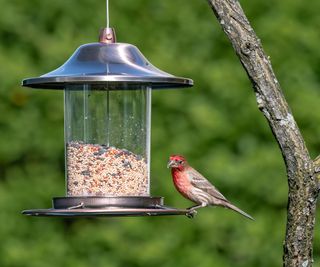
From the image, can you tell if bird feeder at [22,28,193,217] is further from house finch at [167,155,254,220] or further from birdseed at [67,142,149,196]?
house finch at [167,155,254,220]

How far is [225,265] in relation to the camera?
9148 mm

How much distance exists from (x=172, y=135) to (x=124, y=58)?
339 cm

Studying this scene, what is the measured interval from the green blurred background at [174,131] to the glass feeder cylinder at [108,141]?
2790 millimetres

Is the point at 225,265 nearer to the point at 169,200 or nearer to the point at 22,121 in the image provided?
the point at 169,200

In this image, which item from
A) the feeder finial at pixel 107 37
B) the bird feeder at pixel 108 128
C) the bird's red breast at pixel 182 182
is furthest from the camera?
A: the bird's red breast at pixel 182 182

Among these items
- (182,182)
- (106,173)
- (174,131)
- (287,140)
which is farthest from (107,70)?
(174,131)

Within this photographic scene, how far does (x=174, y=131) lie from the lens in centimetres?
938

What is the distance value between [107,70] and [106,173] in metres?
0.76

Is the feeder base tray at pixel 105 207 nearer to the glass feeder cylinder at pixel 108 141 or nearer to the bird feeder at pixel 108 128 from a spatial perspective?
the bird feeder at pixel 108 128

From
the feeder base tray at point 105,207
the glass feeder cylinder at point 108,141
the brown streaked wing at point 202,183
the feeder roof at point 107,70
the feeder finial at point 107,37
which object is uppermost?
the feeder finial at point 107,37

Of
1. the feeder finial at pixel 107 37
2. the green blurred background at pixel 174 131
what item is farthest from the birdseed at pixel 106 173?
the green blurred background at pixel 174 131

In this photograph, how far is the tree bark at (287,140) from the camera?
201 inches

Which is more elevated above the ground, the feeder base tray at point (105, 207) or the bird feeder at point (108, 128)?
the bird feeder at point (108, 128)

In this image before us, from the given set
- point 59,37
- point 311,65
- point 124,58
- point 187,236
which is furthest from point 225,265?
point 124,58
